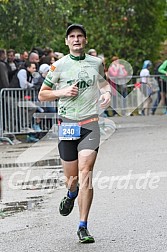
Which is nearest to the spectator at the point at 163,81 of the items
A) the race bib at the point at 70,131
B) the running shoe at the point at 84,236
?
the race bib at the point at 70,131

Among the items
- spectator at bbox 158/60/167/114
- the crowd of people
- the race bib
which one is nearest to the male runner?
the race bib

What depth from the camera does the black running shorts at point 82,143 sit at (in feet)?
26.3

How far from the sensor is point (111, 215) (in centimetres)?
912

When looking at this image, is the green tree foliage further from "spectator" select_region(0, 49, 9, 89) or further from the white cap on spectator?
"spectator" select_region(0, 49, 9, 89)

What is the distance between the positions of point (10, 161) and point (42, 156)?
769 mm

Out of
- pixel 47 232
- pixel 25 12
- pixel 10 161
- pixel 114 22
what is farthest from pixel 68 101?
pixel 114 22

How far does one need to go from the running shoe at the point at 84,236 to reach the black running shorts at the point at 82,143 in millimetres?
704

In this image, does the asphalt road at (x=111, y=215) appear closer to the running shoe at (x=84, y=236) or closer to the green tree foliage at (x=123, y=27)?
the running shoe at (x=84, y=236)

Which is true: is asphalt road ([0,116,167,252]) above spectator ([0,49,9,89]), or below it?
below

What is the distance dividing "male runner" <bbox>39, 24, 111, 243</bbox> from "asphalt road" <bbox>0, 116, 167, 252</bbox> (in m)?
0.43

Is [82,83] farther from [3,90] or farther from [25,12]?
[25,12]

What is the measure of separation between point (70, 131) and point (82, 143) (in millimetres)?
167

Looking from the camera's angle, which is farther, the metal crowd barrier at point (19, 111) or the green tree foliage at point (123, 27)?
the green tree foliage at point (123, 27)

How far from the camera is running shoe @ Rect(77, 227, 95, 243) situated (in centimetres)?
774
